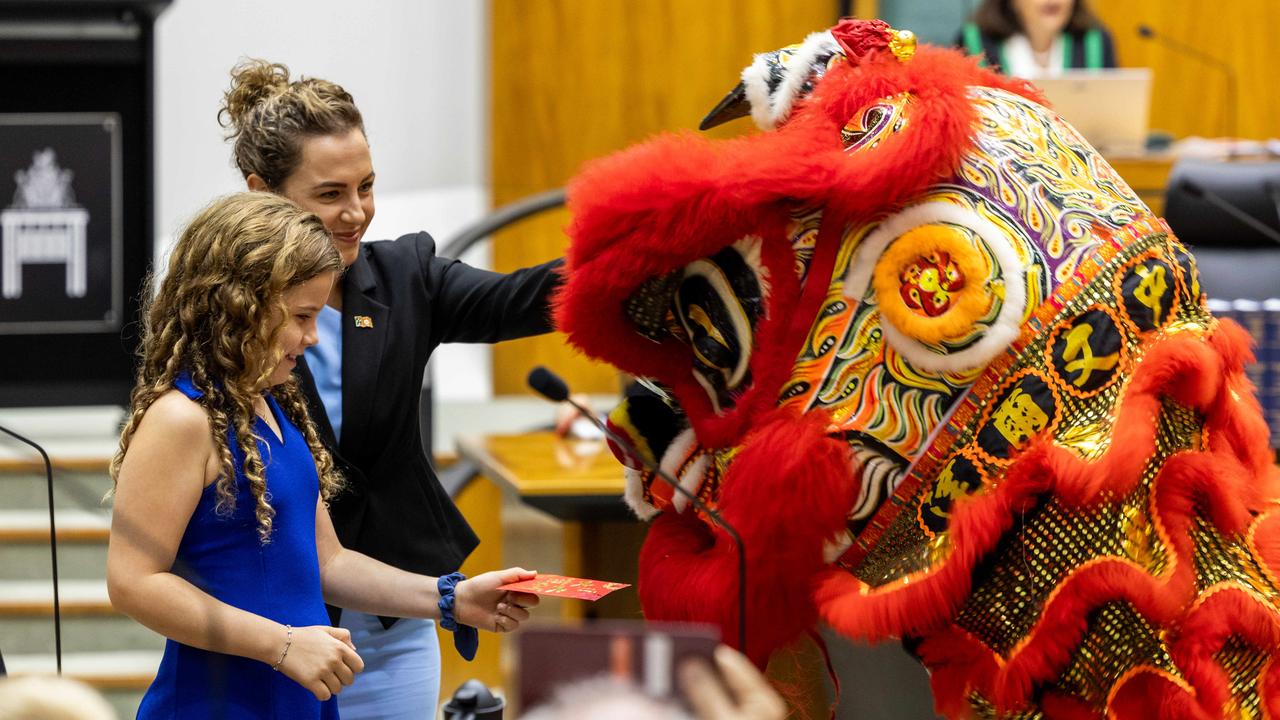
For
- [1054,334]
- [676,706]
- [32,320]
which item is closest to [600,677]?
[676,706]

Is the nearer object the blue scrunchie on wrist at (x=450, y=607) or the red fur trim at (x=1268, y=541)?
the red fur trim at (x=1268, y=541)

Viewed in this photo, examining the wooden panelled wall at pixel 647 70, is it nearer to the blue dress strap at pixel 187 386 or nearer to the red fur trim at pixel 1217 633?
the blue dress strap at pixel 187 386

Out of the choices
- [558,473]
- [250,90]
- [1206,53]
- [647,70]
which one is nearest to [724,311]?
[250,90]

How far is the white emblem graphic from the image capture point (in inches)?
178

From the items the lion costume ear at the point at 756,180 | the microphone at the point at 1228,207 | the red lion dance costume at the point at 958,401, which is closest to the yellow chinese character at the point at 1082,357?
the red lion dance costume at the point at 958,401

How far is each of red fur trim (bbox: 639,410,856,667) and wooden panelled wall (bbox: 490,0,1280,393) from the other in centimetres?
487

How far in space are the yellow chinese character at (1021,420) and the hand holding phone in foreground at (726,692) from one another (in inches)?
21.1

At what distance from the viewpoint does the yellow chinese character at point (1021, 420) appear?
4.91ft

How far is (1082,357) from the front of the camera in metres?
1.49

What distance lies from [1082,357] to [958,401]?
12 centimetres

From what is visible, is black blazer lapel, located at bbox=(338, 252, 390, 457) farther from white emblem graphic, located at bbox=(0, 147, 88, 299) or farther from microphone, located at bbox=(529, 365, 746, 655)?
white emblem graphic, located at bbox=(0, 147, 88, 299)

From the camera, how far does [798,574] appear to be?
1562 mm

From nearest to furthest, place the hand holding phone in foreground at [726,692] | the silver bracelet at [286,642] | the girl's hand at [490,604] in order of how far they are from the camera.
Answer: the hand holding phone in foreground at [726,692] < the silver bracelet at [286,642] < the girl's hand at [490,604]

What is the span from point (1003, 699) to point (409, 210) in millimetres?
4940
